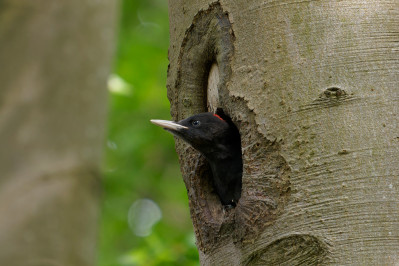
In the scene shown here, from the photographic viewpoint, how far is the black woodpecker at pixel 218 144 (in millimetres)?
4117

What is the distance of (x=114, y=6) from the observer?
1.96 metres

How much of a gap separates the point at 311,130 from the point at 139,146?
24.8ft

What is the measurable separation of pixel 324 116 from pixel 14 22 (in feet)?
5.49

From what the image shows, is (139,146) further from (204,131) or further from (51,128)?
(51,128)

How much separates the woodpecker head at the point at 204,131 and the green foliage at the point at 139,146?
485 cm

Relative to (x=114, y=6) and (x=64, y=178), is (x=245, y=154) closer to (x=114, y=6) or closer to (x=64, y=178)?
(x=114, y=6)

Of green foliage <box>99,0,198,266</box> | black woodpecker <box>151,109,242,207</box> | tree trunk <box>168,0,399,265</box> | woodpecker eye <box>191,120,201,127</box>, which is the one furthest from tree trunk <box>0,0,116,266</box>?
green foliage <box>99,0,198,266</box>

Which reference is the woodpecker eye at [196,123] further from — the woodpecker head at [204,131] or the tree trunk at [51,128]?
the tree trunk at [51,128]

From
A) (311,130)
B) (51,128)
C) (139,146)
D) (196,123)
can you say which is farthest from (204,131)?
(139,146)

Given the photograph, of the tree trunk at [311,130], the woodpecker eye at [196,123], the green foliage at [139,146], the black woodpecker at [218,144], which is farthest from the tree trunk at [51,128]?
the green foliage at [139,146]

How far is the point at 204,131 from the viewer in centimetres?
427

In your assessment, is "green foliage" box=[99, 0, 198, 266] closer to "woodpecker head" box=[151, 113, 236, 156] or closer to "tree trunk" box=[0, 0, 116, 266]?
"woodpecker head" box=[151, 113, 236, 156]

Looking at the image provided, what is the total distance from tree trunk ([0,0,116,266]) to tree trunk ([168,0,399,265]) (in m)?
1.44

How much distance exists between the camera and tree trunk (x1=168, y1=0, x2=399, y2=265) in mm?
2789
